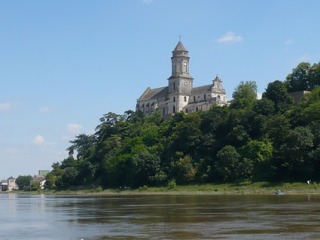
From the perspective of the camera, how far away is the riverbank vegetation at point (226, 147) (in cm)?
7550

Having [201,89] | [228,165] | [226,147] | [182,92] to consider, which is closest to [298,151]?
[228,165]

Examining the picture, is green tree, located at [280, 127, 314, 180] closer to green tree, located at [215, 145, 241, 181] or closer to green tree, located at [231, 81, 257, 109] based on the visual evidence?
green tree, located at [215, 145, 241, 181]

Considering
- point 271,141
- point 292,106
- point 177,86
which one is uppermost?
point 177,86

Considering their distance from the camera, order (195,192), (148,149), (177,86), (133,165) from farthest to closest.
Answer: (177,86) < (148,149) < (133,165) < (195,192)

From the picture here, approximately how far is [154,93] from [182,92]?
17.3 metres

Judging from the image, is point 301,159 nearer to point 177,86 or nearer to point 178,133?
point 178,133

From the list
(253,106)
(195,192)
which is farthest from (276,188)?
(253,106)

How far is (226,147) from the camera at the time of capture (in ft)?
283

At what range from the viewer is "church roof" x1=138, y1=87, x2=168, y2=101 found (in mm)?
158262

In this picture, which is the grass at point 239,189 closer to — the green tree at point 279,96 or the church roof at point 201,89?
the green tree at point 279,96

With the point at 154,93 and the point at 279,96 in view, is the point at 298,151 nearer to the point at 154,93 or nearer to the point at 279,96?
the point at 279,96

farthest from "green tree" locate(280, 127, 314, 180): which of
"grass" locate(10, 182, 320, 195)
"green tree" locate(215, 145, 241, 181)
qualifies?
Answer: "green tree" locate(215, 145, 241, 181)

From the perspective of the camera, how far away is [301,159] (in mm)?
72500

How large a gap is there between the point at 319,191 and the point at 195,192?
22.3m
